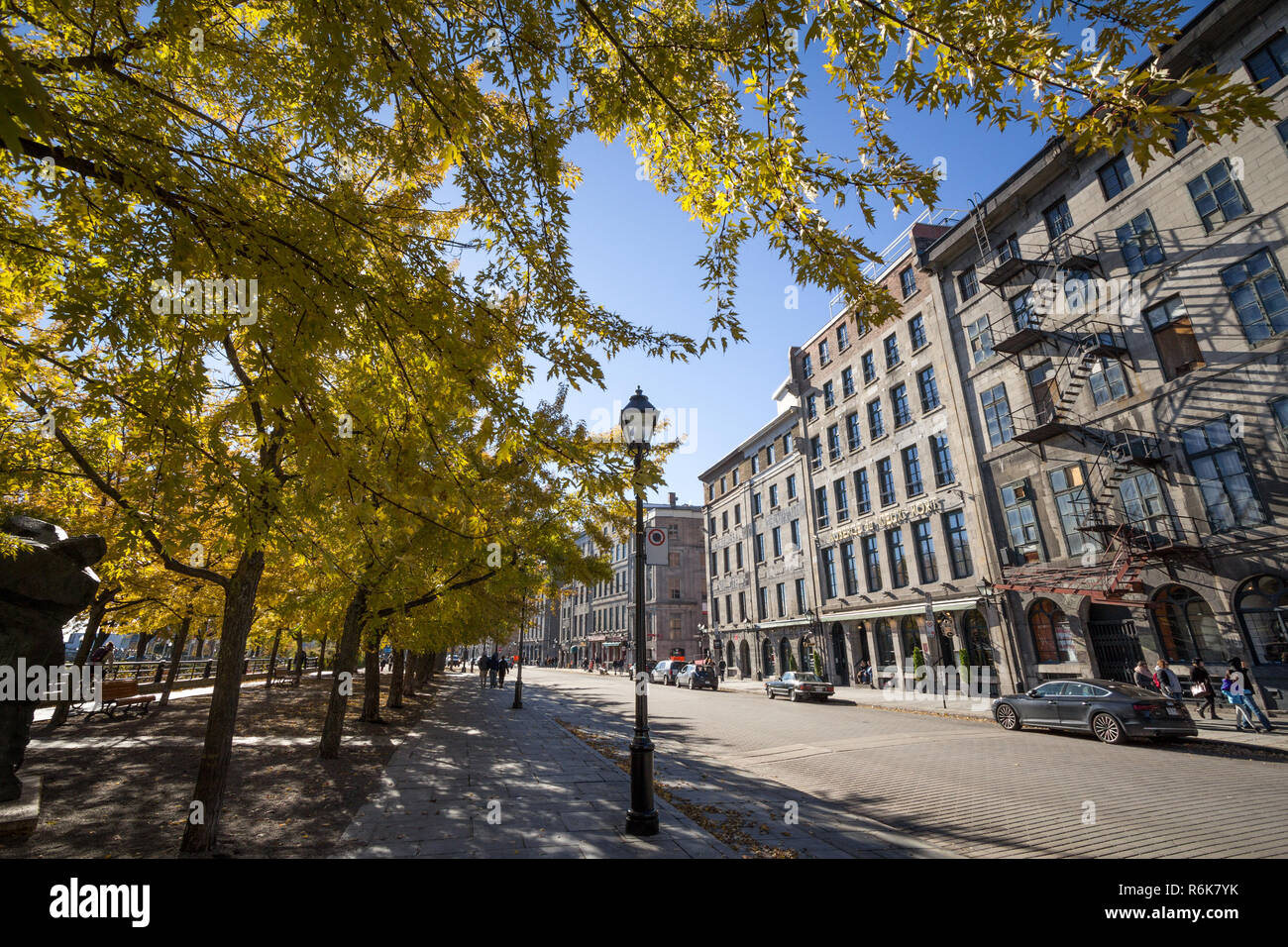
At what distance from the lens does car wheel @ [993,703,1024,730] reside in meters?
15.1

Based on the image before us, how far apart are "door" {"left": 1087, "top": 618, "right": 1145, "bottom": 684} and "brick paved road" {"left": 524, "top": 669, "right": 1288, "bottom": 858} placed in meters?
5.76

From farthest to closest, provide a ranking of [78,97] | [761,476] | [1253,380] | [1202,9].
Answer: [761,476] → [1202,9] → [1253,380] → [78,97]

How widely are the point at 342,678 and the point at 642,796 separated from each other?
6807mm

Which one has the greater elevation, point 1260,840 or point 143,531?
point 143,531

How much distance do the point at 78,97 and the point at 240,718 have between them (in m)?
16.3

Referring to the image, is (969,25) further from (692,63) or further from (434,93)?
(434,93)

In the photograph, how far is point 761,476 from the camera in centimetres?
4094

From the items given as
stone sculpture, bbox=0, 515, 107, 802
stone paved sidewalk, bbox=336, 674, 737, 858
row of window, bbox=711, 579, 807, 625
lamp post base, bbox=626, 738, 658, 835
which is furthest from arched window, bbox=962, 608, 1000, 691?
stone sculpture, bbox=0, 515, 107, 802

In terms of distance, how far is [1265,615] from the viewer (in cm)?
1492

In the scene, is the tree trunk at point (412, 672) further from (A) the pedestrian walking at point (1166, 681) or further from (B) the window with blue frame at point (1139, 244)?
(B) the window with blue frame at point (1139, 244)

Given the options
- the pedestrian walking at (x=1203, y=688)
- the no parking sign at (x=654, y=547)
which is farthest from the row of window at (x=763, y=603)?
the no parking sign at (x=654, y=547)

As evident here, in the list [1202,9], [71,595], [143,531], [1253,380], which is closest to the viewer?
[143,531]

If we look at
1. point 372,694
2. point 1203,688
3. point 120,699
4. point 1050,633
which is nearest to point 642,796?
point 372,694
